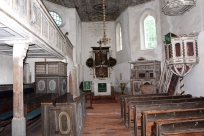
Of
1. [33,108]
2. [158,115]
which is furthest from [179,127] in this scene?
[33,108]

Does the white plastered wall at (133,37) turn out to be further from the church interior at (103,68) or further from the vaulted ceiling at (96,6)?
the vaulted ceiling at (96,6)

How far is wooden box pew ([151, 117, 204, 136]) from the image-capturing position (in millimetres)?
2954

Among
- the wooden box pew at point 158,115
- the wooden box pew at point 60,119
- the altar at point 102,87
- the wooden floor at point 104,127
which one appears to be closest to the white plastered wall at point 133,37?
the altar at point 102,87

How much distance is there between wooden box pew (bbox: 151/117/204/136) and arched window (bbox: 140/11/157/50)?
462 inches

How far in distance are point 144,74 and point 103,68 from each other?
551 centimetres

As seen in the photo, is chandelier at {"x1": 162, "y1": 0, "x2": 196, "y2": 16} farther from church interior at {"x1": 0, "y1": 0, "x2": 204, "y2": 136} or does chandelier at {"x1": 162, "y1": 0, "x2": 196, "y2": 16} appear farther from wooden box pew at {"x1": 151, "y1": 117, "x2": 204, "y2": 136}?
wooden box pew at {"x1": 151, "y1": 117, "x2": 204, "y2": 136}

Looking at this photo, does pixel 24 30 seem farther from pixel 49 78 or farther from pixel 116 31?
pixel 116 31

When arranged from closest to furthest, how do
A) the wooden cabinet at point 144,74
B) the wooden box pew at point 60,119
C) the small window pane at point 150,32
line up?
the wooden box pew at point 60,119 → the wooden cabinet at point 144,74 → the small window pane at point 150,32

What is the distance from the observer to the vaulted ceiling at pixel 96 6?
556 inches

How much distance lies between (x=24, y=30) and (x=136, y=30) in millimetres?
12060

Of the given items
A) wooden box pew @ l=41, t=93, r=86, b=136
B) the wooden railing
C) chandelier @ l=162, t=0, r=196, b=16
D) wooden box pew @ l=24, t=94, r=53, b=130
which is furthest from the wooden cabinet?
wooden box pew @ l=41, t=93, r=86, b=136

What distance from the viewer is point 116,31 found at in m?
18.4

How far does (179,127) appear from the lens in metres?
3.10

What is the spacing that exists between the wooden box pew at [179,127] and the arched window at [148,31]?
1175 centimetres
